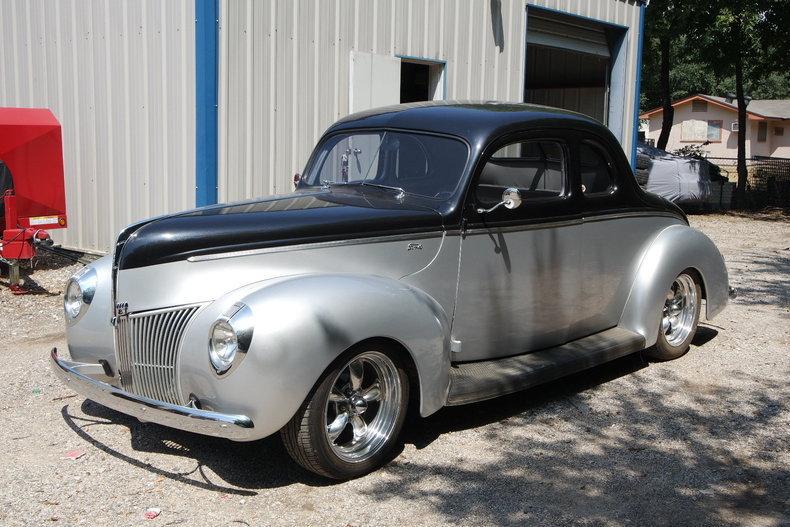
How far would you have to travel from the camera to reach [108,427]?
15.6 feet

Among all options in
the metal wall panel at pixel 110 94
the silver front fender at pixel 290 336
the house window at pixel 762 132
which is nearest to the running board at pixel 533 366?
the silver front fender at pixel 290 336

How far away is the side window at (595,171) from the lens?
548 cm

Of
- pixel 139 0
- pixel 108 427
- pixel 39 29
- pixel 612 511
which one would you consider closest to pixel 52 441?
pixel 108 427

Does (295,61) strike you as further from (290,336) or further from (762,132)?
(762,132)

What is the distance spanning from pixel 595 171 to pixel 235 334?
116 inches

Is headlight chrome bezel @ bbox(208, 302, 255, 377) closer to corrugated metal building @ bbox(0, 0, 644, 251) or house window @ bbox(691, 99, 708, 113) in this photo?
corrugated metal building @ bbox(0, 0, 644, 251)

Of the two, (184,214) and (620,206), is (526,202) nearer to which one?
(620,206)

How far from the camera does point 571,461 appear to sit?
4426 mm

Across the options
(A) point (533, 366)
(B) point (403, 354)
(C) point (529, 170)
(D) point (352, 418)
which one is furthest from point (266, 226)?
(C) point (529, 170)

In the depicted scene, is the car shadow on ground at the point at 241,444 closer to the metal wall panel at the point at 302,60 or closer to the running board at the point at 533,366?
the running board at the point at 533,366

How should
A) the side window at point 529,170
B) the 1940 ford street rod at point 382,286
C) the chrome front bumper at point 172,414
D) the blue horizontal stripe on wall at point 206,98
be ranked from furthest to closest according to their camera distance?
the blue horizontal stripe on wall at point 206,98, the side window at point 529,170, the 1940 ford street rod at point 382,286, the chrome front bumper at point 172,414

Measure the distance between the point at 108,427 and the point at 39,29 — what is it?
6821 mm

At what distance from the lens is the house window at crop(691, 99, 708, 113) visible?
54.7 m

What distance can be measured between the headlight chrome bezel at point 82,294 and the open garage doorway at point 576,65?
8778 millimetres
